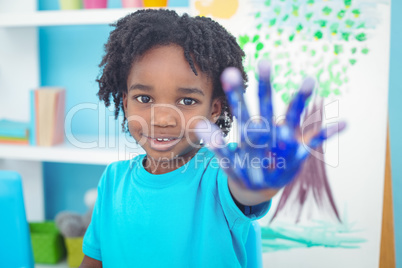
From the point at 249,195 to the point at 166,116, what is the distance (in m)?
0.18

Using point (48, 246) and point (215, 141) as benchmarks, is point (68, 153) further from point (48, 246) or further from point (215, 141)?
point (215, 141)

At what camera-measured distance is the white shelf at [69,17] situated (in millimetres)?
1189

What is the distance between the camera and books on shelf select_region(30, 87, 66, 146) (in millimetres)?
1321

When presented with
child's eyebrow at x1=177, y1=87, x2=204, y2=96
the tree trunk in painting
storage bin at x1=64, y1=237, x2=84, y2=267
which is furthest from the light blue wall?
storage bin at x1=64, y1=237, x2=84, y2=267

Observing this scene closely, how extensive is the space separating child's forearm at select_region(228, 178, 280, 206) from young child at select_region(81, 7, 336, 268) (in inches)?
0.5

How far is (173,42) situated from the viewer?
0.58 m

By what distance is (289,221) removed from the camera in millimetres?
1284

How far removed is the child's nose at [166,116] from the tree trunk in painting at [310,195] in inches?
31.3

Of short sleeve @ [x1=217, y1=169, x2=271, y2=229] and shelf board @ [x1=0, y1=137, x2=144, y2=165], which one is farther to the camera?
shelf board @ [x1=0, y1=137, x2=144, y2=165]

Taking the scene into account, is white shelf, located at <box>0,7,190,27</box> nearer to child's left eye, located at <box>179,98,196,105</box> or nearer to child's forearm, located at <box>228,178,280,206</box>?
child's left eye, located at <box>179,98,196,105</box>

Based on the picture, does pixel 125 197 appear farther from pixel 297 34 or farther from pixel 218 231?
pixel 297 34

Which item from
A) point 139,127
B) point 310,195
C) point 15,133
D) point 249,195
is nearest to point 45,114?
point 15,133

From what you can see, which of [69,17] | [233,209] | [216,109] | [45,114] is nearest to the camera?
[233,209]

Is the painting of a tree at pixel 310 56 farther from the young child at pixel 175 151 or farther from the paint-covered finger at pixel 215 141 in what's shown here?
the paint-covered finger at pixel 215 141
